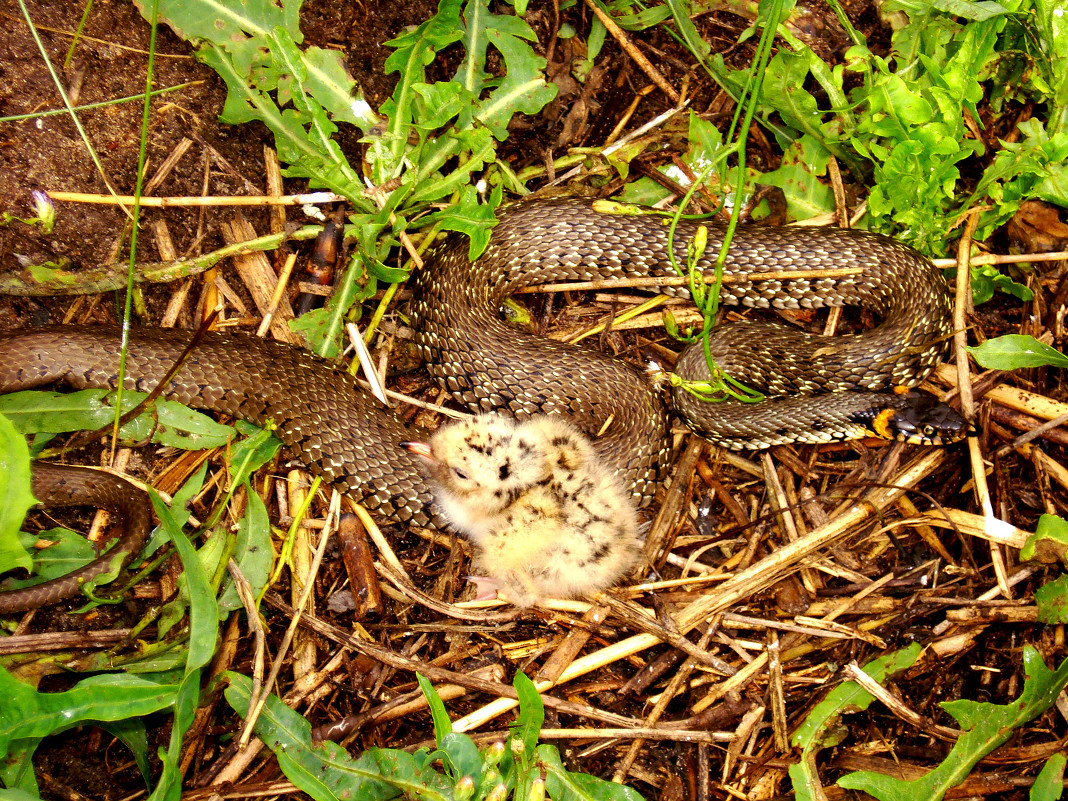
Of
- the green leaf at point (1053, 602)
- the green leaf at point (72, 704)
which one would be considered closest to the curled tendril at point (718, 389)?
the green leaf at point (1053, 602)

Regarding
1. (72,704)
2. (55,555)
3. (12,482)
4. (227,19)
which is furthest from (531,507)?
(227,19)

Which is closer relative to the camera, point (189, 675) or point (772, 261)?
point (189, 675)

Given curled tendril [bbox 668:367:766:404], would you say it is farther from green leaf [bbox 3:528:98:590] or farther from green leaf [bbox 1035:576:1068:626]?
green leaf [bbox 3:528:98:590]

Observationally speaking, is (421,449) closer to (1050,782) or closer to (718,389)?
(718,389)

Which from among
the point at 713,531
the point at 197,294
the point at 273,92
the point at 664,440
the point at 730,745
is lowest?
the point at 730,745

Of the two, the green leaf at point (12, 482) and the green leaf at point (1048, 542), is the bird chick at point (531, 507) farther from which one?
the green leaf at point (1048, 542)

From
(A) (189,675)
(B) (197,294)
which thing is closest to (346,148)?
(B) (197,294)

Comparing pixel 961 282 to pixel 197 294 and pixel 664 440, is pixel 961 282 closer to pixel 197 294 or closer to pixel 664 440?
pixel 664 440

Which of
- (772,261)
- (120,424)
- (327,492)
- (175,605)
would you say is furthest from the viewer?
(772,261)
